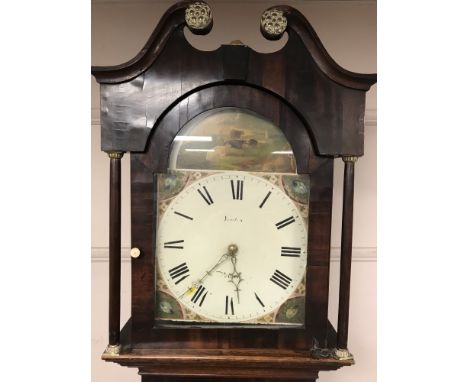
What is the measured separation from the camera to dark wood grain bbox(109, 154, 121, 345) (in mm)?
830

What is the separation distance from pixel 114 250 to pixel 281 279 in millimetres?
371

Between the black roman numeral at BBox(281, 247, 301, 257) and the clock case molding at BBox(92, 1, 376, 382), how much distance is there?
0.08 ft

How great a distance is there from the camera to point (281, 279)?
2.77 feet

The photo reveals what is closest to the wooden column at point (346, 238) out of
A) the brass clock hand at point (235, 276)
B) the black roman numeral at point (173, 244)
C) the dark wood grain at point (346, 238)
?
the dark wood grain at point (346, 238)

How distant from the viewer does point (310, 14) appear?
1.22 m

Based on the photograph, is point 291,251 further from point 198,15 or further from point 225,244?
point 198,15

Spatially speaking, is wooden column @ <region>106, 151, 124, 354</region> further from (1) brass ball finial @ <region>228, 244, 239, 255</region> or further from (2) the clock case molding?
(1) brass ball finial @ <region>228, 244, 239, 255</region>

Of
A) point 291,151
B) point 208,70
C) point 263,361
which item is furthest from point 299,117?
point 263,361

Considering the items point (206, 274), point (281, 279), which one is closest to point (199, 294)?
point (206, 274)

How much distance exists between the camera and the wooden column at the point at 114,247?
83 centimetres

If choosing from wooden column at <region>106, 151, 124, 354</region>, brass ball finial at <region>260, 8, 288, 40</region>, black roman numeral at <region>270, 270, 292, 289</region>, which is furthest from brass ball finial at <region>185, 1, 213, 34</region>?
black roman numeral at <region>270, 270, 292, 289</region>

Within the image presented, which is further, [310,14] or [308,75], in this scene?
[310,14]

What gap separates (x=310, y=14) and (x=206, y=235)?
815 millimetres

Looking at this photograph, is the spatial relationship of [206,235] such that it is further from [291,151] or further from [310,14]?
[310,14]
